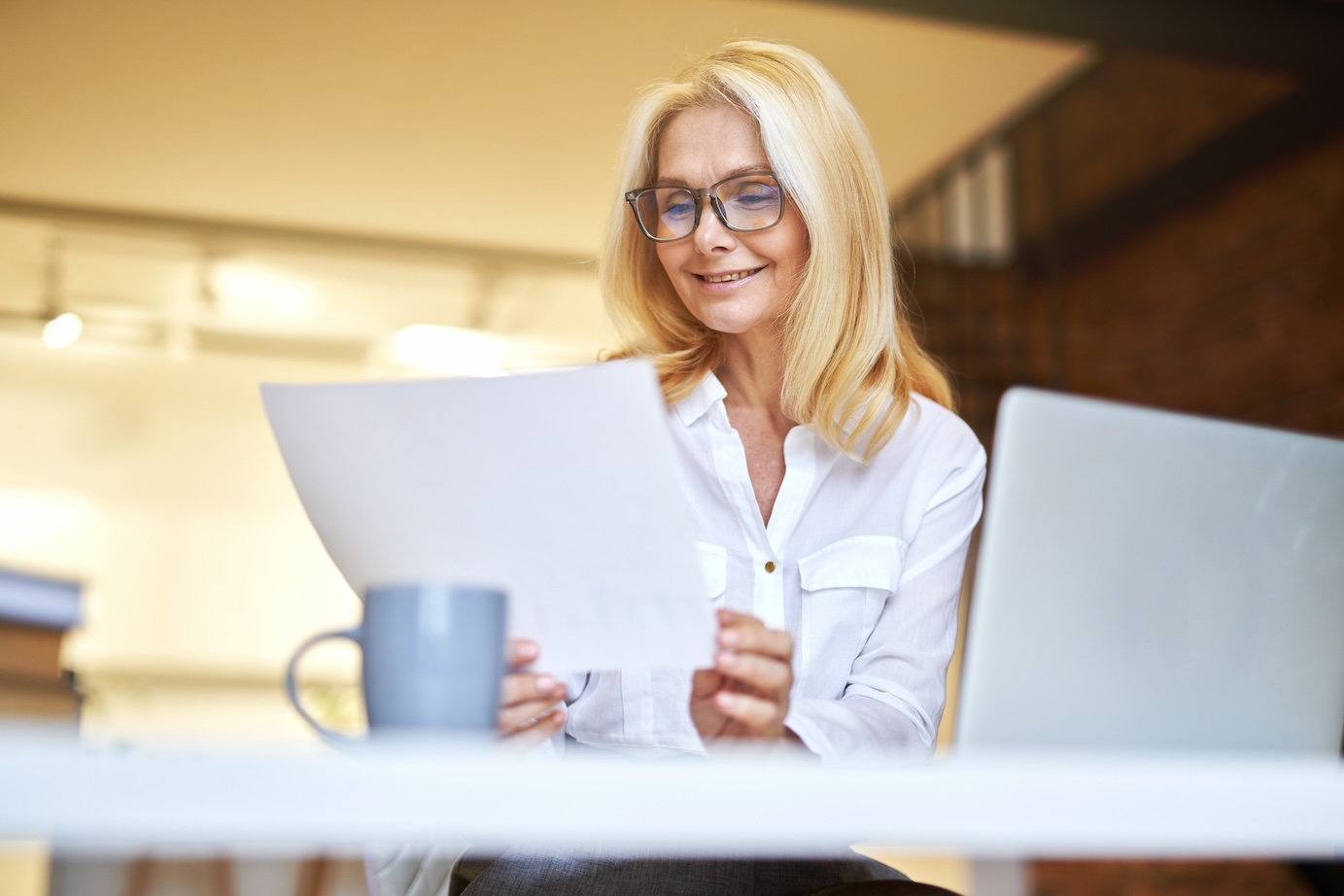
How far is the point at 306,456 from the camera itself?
79cm

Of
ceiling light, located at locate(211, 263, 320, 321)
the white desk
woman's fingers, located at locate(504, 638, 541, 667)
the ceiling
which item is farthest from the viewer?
ceiling light, located at locate(211, 263, 320, 321)

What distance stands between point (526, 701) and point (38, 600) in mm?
1192

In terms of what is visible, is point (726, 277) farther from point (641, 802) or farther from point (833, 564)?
point (641, 802)

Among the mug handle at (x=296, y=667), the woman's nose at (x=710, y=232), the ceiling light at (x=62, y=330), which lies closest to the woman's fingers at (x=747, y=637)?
the mug handle at (x=296, y=667)

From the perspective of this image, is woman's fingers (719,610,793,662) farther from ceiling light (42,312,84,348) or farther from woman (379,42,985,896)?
ceiling light (42,312,84,348)

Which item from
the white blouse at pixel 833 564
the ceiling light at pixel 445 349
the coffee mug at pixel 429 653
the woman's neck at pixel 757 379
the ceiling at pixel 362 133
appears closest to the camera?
the coffee mug at pixel 429 653

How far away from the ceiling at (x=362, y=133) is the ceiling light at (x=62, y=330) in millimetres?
95

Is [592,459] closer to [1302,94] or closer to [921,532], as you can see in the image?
[921,532]

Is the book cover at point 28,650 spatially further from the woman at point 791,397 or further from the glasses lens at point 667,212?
the glasses lens at point 667,212

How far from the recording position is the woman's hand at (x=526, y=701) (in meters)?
0.79

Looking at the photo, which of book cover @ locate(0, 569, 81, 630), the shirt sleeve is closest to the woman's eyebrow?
the shirt sleeve

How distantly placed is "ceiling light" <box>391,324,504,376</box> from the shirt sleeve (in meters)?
5.23

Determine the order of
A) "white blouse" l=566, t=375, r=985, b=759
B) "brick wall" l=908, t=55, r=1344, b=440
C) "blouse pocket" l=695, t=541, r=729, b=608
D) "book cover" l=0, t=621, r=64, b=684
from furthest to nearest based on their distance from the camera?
"brick wall" l=908, t=55, r=1344, b=440 < "book cover" l=0, t=621, r=64, b=684 < "blouse pocket" l=695, t=541, r=729, b=608 < "white blouse" l=566, t=375, r=985, b=759

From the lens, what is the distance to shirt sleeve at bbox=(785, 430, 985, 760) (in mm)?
958
